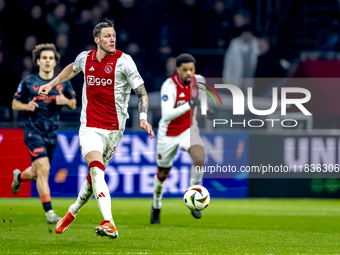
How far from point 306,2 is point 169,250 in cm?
1136

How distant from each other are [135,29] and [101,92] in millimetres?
8085

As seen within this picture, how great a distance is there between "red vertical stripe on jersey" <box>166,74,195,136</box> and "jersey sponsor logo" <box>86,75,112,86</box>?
2.25 m

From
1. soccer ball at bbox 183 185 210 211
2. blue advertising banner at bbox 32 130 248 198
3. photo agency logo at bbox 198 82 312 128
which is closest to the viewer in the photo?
soccer ball at bbox 183 185 210 211

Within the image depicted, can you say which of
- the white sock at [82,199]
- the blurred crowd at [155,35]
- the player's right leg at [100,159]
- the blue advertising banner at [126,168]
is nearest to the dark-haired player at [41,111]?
the white sock at [82,199]

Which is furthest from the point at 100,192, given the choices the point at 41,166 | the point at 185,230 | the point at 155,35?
the point at 155,35

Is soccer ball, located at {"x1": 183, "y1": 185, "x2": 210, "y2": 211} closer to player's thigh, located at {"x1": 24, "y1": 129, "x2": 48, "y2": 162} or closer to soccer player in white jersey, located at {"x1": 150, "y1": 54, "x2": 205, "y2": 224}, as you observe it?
soccer player in white jersey, located at {"x1": 150, "y1": 54, "x2": 205, "y2": 224}

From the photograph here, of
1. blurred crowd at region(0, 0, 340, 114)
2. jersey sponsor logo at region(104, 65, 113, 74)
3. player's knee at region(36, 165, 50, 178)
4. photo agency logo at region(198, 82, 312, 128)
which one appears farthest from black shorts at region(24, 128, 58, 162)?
blurred crowd at region(0, 0, 340, 114)

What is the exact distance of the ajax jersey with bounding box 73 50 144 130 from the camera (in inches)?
232

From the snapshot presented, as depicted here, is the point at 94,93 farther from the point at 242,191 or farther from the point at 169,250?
the point at 242,191

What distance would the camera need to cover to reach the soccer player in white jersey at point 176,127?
7.90m

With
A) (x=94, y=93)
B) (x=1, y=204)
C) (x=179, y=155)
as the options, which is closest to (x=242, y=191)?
(x=179, y=155)

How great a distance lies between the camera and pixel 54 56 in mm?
8055

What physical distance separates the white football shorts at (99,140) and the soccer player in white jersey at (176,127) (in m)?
1.94

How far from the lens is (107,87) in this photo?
5.93m
